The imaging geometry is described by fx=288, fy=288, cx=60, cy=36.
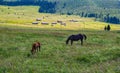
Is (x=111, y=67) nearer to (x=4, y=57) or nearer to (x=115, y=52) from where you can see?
(x=115, y=52)

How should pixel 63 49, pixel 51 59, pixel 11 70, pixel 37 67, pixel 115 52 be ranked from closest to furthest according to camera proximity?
1. pixel 11 70
2. pixel 37 67
3. pixel 51 59
4. pixel 115 52
5. pixel 63 49

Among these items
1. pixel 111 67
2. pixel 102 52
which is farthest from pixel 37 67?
pixel 102 52

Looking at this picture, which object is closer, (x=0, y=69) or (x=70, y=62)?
(x=0, y=69)

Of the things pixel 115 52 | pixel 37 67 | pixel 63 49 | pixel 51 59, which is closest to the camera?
pixel 37 67

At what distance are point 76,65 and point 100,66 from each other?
2.08m

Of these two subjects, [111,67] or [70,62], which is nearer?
[111,67]

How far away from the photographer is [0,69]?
2120 cm

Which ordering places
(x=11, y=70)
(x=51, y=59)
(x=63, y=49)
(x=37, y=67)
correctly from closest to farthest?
(x=11, y=70) < (x=37, y=67) < (x=51, y=59) < (x=63, y=49)

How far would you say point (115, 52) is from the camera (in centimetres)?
3034

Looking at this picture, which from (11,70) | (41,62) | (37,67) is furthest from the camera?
(41,62)

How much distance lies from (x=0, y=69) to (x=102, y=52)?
13.1m

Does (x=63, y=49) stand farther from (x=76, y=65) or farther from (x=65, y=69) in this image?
(x=65, y=69)

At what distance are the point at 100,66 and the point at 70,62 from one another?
10.5 ft

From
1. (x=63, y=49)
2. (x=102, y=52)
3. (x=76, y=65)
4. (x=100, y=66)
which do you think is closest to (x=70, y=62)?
(x=76, y=65)
